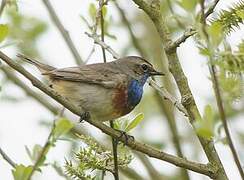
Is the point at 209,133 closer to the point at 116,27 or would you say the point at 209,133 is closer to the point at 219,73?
the point at 219,73

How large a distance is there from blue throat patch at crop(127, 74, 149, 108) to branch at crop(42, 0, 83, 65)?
2.18ft

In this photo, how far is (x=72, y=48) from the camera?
6.46 metres

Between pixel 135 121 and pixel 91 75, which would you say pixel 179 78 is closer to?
pixel 135 121

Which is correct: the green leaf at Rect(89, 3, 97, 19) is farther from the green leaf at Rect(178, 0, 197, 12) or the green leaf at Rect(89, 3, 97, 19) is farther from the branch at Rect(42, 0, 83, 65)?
the green leaf at Rect(178, 0, 197, 12)

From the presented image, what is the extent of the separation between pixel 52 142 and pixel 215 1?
4.40 feet

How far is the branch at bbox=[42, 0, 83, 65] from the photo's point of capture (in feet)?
21.1

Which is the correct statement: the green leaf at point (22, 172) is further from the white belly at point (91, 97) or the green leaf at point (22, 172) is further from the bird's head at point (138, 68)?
the bird's head at point (138, 68)

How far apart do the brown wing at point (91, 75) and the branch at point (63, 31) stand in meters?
0.46

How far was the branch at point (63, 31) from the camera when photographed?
6.45 meters

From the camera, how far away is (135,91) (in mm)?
6000

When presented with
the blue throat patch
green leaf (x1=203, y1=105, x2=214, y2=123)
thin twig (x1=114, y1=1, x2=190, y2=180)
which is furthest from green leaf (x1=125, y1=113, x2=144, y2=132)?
thin twig (x1=114, y1=1, x2=190, y2=180)

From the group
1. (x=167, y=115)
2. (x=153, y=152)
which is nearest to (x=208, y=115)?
(x=153, y=152)

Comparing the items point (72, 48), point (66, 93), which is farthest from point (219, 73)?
point (72, 48)

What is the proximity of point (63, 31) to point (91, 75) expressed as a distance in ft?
2.88
